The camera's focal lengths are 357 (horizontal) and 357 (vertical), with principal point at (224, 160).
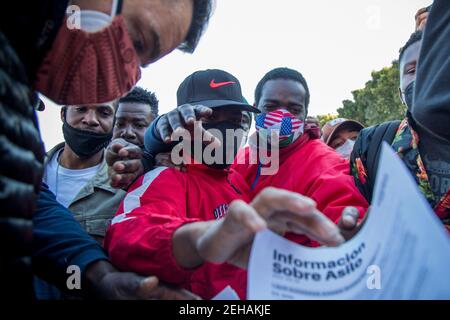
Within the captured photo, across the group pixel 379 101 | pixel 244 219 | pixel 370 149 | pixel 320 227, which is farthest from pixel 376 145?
pixel 379 101

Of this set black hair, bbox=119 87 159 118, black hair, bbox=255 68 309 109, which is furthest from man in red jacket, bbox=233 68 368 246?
black hair, bbox=119 87 159 118

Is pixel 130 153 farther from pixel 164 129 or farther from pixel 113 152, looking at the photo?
pixel 164 129

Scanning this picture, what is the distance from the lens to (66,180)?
102 inches

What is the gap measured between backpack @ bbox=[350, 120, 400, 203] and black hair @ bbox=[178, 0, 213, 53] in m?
0.93

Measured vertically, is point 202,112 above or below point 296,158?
above

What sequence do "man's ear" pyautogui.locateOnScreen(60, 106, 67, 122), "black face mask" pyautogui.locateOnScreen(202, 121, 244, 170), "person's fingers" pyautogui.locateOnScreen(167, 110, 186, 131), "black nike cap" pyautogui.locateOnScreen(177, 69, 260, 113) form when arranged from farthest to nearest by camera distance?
"man's ear" pyautogui.locateOnScreen(60, 106, 67, 122)
"black nike cap" pyautogui.locateOnScreen(177, 69, 260, 113)
"black face mask" pyautogui.locateOnScreen(202, 121, 244, 170)
"person's fingers" pyautogui.locateOnScreen(167, 110, 186, 131)

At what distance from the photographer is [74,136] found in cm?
266

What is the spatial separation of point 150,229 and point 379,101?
20.7 metres

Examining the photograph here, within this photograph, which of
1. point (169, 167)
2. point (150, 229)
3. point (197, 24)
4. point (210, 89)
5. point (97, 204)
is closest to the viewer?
point (150, 229)

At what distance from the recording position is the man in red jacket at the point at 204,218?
2.37 feet

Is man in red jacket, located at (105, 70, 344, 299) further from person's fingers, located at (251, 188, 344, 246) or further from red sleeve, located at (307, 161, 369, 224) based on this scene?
red sleeve, located at (307, 161, 369, 224)

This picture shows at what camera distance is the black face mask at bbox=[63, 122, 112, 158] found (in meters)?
2.63
